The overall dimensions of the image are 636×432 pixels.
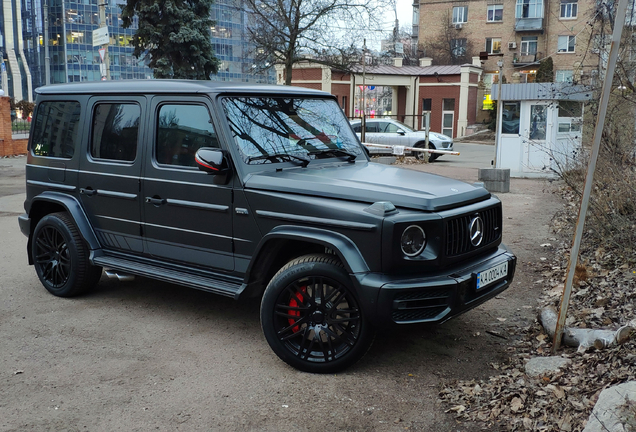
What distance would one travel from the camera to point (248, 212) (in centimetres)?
471

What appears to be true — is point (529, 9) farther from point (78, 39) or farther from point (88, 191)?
point (78, 39)

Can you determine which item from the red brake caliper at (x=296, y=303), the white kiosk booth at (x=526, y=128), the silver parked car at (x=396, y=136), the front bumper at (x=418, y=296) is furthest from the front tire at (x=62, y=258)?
the silver parked car at (x=396, y=136)

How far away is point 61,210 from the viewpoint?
20.7 feet

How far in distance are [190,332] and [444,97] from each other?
47.8 m

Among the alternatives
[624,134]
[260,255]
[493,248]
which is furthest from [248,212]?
[624,134]

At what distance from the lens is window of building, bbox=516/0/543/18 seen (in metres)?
58.1

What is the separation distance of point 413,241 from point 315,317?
0.87m

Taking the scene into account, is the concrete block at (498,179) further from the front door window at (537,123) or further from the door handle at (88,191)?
the door handle at (88,191)

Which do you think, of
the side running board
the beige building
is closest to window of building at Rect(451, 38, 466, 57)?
the beige building

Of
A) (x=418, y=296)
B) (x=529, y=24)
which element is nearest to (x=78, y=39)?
(x=529, y=24)

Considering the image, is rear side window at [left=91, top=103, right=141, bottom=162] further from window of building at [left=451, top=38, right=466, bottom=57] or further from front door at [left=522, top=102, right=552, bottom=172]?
window of building at [left=451, top=38, right=466, bottom=57]

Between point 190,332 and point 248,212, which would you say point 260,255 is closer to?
point 248,212

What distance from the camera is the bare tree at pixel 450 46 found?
209 feet

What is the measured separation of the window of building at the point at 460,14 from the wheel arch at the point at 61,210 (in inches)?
2458
